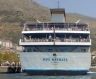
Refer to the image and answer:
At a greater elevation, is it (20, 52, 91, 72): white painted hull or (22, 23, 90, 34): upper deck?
(22, 23, 90, 34): upper deck

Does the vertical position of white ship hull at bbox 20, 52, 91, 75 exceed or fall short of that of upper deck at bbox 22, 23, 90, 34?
it falls short

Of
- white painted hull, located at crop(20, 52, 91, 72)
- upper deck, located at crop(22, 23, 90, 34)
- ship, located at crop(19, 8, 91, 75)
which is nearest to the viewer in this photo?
white painted hull, located at crop(20, 52, 91, 72)

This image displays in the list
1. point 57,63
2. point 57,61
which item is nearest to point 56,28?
point 57,61

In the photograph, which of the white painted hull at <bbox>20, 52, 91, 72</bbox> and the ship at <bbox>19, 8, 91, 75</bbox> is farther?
the ship at <bbox>19, 8, 91, 75</bbox>

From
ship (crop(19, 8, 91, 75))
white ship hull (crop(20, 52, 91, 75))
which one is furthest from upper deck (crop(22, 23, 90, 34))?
white ship hull (crop(20, 52, 91, 75))

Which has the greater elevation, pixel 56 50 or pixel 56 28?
pixel 56 28

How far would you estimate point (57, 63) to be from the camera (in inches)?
1732

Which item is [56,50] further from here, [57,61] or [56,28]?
[56,28]

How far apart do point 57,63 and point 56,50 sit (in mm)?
1773

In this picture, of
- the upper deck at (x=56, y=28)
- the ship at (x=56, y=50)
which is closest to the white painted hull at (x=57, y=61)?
the ship at (x=56, y=50)

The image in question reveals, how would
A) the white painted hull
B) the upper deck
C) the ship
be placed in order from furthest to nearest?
1. the upper deck
2. the ship
3. the white painted hull

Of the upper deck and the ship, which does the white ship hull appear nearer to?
the ship

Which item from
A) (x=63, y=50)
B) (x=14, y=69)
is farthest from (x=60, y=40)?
(x=14, y=69)

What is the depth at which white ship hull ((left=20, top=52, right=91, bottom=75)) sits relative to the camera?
144ft
